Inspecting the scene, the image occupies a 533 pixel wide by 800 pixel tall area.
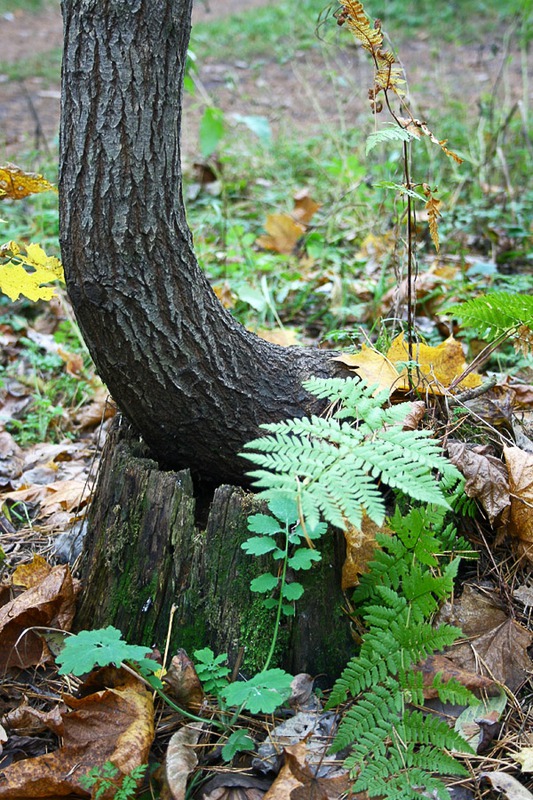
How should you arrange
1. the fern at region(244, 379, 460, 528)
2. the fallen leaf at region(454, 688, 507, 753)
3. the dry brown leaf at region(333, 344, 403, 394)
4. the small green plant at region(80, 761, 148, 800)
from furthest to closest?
1. the dry brown leaf at region(333, 344, 403, 394)
2. the fallen leaf at region(454, 688, 507, 753)
3. the small green plant at region(80, 761, 148, 800)
4. the fern at region(244, 379, 460, 528)

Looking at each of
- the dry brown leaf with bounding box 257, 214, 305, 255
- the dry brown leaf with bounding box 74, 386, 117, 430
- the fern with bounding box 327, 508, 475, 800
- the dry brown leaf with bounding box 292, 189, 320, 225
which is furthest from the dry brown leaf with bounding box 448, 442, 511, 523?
the dry brown leaf with bounding box 292, 189, 320, 225

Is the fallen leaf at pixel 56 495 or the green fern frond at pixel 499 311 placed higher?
the green fern frond at pixel 499 311

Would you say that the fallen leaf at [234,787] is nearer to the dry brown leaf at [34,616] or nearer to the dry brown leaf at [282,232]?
the dry brown leaf at [34,616]

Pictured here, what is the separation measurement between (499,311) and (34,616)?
1580 mm

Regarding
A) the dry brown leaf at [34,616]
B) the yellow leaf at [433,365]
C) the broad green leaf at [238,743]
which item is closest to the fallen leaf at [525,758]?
the broad green leaf at [238,743]

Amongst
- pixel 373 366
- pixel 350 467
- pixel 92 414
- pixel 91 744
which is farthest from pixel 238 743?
pixel 92 414

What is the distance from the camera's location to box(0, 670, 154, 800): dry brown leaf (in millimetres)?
1544

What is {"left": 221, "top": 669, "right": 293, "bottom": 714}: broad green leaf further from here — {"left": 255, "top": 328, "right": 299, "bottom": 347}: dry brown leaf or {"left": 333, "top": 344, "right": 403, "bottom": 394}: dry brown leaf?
{"left": 255, "top": 328, "right": 299, "bottom": 347}: dry brown leaf

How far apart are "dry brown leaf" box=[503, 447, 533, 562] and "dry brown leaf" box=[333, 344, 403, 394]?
41 centimetres

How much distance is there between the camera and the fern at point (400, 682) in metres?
1.49

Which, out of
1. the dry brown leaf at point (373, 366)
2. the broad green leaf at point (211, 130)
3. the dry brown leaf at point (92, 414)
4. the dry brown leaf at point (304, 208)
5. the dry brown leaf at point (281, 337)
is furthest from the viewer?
the dry brown leaf at point (304, 208)

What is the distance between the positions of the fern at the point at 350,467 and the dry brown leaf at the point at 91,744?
2.12 ft

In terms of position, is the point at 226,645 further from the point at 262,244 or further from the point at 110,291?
the point at 262,244

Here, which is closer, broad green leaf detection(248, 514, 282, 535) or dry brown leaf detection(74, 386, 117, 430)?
broad green leaf detection(248, 514, 282, 535)
